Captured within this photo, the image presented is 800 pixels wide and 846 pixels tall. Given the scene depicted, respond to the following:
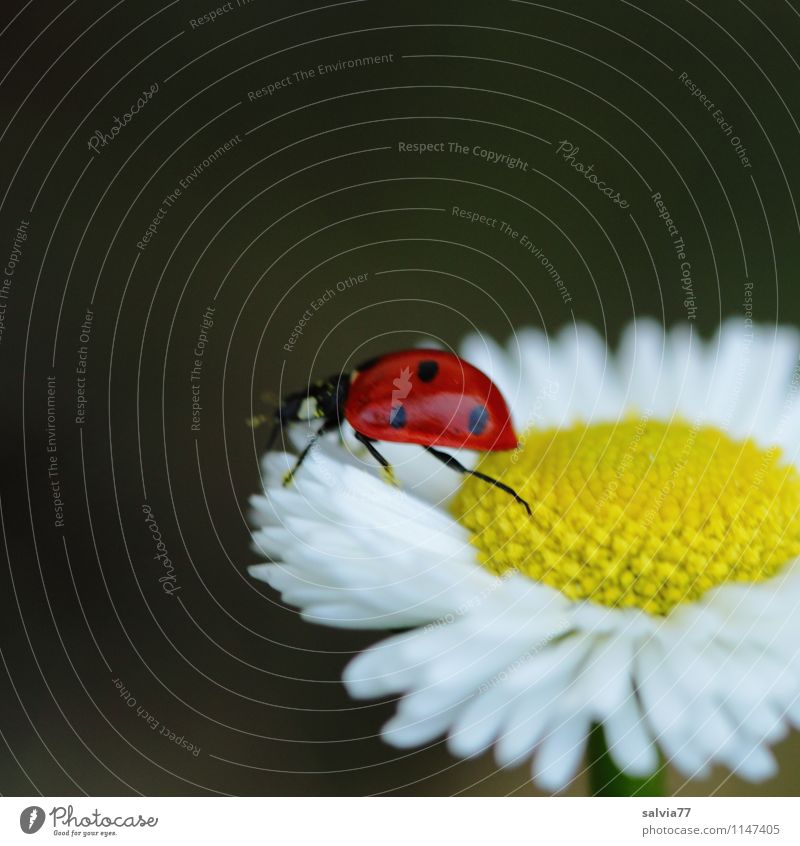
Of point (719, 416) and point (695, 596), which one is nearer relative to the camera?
point (695, 596)

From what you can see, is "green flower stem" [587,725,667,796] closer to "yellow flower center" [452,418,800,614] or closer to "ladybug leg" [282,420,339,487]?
"yellow flower center" [452,418,800,614]

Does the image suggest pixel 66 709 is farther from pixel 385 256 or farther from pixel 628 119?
pixel 628 119

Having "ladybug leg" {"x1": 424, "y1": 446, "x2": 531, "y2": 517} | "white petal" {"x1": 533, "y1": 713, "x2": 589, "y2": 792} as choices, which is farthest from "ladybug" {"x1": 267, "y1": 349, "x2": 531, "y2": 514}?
"white petal" {"x1": 533, "y1": 713, "x2": 589, "y2": 792}

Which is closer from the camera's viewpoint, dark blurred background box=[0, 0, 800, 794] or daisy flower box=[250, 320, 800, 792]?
daisy flower box=[250, 320, 800, 792]

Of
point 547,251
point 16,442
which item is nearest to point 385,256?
point 547,251

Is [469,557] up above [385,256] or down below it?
below

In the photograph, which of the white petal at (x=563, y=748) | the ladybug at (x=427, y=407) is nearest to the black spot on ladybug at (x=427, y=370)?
the ladybug at (x=427, y=407)

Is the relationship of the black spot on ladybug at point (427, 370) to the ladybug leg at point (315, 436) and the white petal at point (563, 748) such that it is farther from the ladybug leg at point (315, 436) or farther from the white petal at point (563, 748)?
the white petal at point (563, 748)
